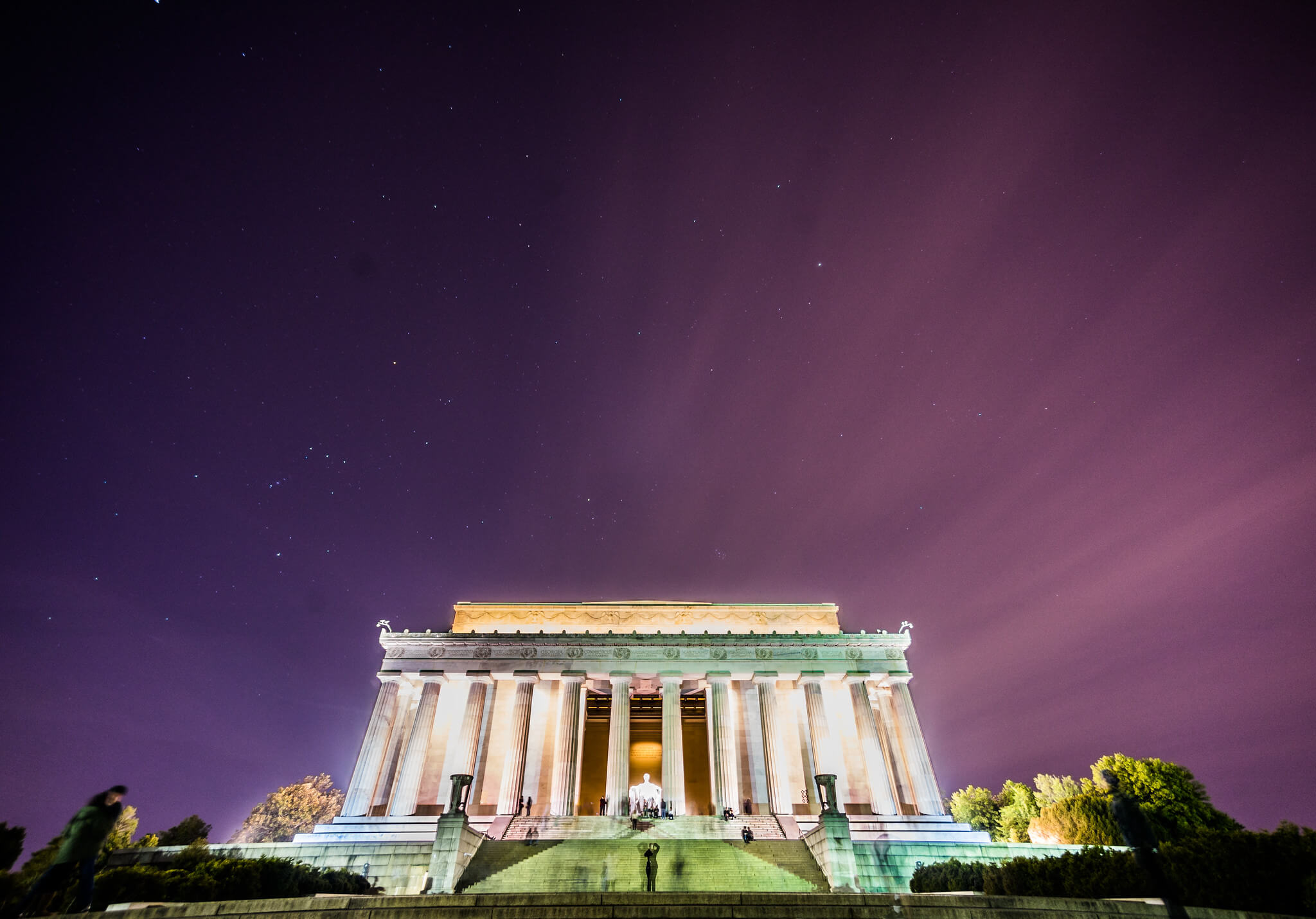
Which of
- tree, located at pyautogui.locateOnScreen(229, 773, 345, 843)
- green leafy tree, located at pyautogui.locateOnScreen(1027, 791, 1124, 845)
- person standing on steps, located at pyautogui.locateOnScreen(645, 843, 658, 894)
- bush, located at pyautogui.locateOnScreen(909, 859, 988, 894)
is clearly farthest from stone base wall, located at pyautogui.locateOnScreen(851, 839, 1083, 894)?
tree, located at pyautogui.locateOnScreen(229, 773, 345, 843)

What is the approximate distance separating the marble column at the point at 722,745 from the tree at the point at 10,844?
29.5 metres

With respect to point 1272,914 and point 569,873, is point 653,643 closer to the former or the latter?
point 569,873

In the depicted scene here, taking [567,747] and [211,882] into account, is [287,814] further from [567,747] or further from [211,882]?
[211,882]

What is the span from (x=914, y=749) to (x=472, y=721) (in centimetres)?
2771

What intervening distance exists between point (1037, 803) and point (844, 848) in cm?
3952

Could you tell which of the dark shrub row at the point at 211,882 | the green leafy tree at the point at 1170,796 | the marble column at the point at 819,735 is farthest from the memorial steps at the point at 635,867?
the green leafy tree at the point at 1170,796

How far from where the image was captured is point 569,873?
24609 millimetres

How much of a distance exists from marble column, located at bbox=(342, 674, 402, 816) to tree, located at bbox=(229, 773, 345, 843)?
41.8 metres

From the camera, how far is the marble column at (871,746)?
38.2 meters

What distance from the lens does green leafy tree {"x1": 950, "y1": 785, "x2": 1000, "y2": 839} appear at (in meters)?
58.1

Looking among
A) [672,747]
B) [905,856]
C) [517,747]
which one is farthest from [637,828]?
[905,856]

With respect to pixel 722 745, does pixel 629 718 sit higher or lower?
higher

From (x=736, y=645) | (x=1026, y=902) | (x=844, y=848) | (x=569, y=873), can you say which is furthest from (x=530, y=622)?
(x=1026, y=902)

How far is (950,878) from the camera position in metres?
22.2
